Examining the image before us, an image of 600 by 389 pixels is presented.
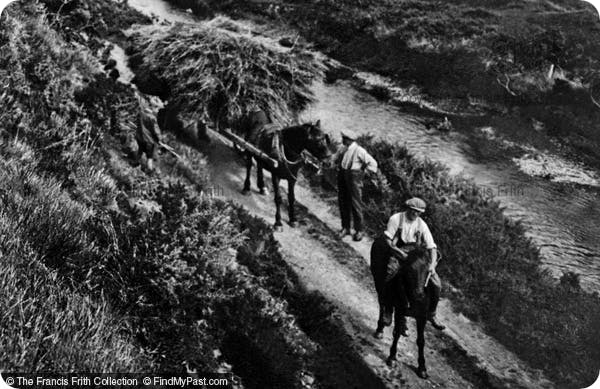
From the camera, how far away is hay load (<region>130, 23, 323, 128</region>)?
8.11 m

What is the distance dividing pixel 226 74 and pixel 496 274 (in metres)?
5.38

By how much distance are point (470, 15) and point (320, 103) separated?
100 inches

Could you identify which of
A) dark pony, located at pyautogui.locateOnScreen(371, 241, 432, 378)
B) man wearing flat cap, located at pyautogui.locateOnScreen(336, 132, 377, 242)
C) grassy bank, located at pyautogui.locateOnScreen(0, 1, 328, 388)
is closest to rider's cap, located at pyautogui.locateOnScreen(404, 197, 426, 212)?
dark pony, located at pyautogui.locateOnScreen(371, 241, 432, 378)

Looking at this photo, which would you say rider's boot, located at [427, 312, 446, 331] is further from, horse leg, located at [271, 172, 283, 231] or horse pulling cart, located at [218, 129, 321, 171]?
horse pulling cart, located at [218, 129, 321, 171]

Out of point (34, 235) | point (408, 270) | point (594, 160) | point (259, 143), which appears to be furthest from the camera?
point (259, 143)

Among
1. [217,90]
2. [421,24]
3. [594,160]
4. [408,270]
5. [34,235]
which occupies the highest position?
[421,24]

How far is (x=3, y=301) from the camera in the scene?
12.7ft

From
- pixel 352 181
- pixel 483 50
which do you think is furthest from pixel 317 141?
pixel 483 50

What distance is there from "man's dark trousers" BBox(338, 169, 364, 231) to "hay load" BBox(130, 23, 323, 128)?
2221mm

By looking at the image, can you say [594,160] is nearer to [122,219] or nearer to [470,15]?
[470,15]

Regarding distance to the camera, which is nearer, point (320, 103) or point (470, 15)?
point (470, 15)

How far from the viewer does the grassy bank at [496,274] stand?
15.9 ft

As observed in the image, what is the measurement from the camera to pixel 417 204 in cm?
549

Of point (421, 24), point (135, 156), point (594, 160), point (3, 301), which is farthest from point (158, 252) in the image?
point (594, 160)
